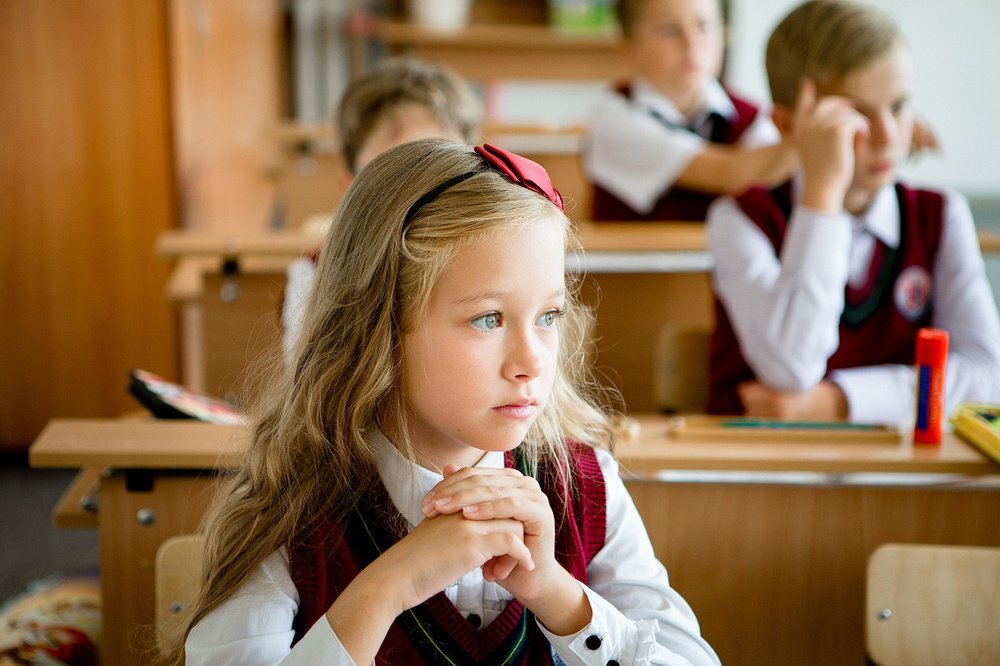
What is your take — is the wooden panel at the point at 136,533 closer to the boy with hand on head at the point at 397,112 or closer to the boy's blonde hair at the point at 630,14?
the boy with hand on head at the point at 397,112

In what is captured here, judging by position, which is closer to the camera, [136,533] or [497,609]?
[497,609]

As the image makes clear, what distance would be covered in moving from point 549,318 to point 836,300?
3.11 feet

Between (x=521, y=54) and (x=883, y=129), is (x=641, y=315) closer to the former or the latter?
(x=883, y=129)

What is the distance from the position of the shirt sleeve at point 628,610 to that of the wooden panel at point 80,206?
2754 millimetres

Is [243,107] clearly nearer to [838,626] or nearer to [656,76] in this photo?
[656,76]

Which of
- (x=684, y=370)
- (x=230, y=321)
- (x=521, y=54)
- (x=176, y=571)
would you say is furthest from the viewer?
(x=521, y=54)

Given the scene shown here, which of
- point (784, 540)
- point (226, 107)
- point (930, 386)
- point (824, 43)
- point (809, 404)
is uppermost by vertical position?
point (824, 43)

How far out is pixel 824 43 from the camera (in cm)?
191

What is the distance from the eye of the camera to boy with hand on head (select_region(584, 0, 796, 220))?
9.27ft

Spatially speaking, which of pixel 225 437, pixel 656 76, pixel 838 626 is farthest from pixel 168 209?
pixel 838 626

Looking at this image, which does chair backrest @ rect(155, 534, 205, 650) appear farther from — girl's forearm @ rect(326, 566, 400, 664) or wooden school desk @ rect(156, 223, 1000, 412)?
wooden school desk @ rect(156, 223, 1000, 412)

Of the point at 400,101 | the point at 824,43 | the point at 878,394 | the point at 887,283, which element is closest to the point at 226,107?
the point at 400,101

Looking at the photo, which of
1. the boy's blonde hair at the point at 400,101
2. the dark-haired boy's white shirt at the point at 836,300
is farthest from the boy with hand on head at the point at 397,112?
the dark-haired boy's white shirt at the point at 836,300

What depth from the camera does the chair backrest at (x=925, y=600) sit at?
1.40m
